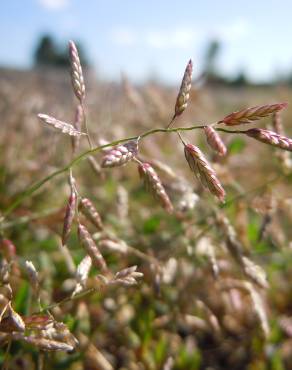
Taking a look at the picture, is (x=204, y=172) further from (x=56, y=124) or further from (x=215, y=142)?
(x=56, y=124)

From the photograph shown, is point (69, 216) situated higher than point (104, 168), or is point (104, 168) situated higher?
point (104, 168)

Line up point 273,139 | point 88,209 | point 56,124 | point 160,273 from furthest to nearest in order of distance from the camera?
1. point 160,273
2. point 88,209
3. point 56,124
4. point 273,139

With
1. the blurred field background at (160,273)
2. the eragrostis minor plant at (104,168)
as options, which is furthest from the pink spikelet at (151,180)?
the blurred field background at (160,273)

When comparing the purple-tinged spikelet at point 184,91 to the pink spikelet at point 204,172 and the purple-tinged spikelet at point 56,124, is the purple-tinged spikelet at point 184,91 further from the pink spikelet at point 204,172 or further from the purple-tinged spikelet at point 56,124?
the purple-tinged spikelet at point 56,124

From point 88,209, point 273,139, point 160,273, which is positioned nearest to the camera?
point 273,139

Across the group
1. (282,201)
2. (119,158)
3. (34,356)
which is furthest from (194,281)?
(119,158)

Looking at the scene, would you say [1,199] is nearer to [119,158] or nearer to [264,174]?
[119,158]

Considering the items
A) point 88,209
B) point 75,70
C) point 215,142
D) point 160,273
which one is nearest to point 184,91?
point 215,142
